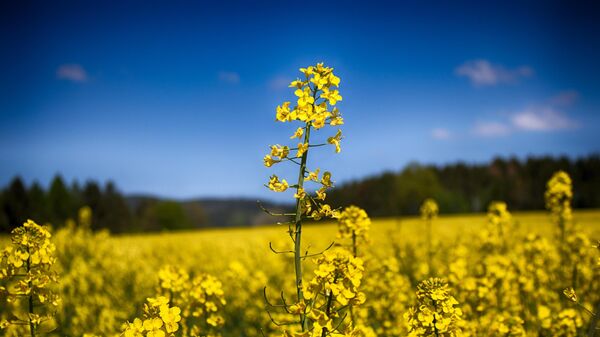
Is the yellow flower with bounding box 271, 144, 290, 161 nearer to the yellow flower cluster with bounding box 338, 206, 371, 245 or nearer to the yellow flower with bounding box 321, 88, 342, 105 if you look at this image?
the yellow flower with bounding box 321, 88, 342, 105

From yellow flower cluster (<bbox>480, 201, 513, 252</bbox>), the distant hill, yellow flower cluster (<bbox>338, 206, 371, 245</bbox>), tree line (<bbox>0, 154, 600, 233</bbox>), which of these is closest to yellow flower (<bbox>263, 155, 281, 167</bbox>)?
yellow flower cluster (<bbox>338, 206, 371, 245</bbox>)

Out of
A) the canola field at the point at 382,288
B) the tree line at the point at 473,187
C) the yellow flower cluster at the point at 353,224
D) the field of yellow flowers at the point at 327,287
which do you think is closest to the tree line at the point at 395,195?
the tree line at the point at 473,187

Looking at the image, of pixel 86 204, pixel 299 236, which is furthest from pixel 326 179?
pixel 86 204

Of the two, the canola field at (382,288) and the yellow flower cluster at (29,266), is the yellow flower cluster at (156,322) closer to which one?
the canola field at (382,288)

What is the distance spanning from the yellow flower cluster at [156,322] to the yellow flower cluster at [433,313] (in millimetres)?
1305

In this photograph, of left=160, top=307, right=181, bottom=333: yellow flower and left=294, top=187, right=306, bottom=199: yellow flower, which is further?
left=160, top=307, right=181, bottom=333: yellow flower

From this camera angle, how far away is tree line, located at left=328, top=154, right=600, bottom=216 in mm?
51812

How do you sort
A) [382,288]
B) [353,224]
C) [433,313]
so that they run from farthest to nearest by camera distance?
[382,288]
[353,224]
[433,313]

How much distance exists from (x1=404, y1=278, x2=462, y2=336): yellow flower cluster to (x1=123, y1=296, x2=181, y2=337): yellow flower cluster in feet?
4.28

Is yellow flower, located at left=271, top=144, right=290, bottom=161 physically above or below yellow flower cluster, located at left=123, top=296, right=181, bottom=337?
above

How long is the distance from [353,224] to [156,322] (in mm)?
2270

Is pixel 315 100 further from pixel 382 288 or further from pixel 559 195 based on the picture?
pixel 559 195

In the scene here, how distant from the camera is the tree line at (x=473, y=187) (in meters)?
51.8

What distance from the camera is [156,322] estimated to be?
2.62 meters
